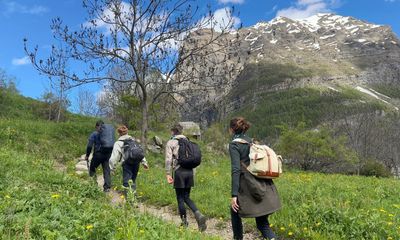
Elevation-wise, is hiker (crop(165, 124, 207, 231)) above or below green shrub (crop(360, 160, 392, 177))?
above

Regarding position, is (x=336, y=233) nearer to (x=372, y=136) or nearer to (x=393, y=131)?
(x=372, y=136)

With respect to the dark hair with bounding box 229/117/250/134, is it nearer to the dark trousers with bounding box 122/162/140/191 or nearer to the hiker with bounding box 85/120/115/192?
the dark trousers with bounding box 122/162/140/191

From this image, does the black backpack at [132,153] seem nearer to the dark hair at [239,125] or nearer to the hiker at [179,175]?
the hiker at [179,175]

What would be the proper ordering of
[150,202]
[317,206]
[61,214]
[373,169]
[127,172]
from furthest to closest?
1. [373,169]
2. [150,202]
3. [127,172]
4. [317,206]
5. [61,214]

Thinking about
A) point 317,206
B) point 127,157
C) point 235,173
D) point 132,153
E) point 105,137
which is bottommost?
point 317,206

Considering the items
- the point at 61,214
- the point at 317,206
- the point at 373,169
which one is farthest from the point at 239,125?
the point at 373,169

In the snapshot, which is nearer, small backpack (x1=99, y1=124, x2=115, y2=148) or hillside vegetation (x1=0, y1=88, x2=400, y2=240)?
hillside vegetation (x1=0, y1=88, x2=400, y2=240)

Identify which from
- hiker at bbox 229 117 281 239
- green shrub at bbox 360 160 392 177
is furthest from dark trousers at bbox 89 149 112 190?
green shrub at bbox 360 160 392 177

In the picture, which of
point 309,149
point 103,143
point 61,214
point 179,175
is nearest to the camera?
point 61,214

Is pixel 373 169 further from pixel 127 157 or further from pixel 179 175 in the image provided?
pixel 179 175

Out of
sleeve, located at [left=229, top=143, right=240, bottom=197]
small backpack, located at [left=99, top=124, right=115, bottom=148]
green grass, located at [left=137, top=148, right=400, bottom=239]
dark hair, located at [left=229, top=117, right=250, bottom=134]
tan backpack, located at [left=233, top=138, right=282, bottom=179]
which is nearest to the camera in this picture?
tan backpack, located at [left=233, top=138, right=282, bottom=179]

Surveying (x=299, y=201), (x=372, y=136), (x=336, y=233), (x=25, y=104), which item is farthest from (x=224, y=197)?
(x=372, y=136)

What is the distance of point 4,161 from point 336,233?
30.9 ft

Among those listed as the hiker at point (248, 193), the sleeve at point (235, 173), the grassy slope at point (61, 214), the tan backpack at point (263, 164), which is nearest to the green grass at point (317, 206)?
the hiker at point (248, 193)
